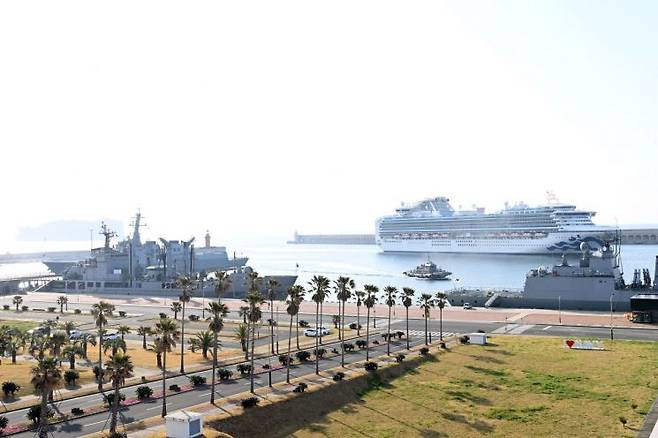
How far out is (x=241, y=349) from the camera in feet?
216

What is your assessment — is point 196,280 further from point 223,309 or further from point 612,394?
point 612,394

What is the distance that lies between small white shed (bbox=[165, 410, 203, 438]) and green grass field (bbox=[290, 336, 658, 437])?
24.1 feet

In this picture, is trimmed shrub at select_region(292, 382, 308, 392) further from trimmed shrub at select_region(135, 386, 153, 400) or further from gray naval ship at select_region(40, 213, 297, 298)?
gray naval ship at select_region(40, 213, 297, 298)

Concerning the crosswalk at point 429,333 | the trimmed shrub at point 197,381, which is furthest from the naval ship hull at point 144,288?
the trimmed shrub at point 197,381

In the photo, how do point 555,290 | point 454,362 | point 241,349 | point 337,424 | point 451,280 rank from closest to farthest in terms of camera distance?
1. point 337,424
2. point 454,362
3. point 241,349
4. point 555,290
5. point 451,280

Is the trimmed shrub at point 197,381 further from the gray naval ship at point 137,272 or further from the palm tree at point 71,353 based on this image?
the gray naval ship at point 137,272

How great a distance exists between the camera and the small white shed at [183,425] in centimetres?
3359

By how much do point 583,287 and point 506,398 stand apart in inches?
2128

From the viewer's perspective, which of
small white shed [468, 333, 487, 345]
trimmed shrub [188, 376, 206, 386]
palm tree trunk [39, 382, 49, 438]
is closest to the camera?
palm tree trunk [39, 382, 49, 438]

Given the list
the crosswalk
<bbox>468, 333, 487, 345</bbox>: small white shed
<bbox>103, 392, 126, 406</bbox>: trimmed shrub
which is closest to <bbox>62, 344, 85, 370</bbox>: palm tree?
<bbox>103, 392, 126, 406</bbox>: trimmed shrub

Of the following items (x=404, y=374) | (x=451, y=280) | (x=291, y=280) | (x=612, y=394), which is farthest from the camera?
(x=451, y=280)

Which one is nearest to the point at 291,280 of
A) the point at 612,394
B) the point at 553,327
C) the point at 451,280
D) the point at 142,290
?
the point at 142,290

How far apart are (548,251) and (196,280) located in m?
106

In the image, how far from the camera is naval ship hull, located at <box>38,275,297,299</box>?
4921 inches
